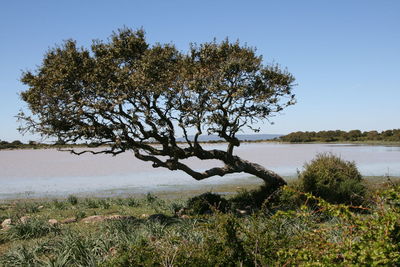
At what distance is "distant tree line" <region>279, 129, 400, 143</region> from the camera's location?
101m

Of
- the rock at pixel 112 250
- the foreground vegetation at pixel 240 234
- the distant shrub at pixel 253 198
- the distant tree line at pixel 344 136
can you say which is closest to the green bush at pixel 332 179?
the foreground vegetation at pixel 240 234

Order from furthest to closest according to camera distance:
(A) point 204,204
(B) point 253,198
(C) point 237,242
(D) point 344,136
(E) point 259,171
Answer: (D) point 344,136
(B) point 253,198
(E) point 259,171
(A) point 204,204
(C) point 237,242

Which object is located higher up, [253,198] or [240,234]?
[240,234]

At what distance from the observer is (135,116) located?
614 inches

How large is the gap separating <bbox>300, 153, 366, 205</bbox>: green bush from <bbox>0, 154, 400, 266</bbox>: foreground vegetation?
0.16 feet

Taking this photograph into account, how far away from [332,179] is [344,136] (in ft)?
322

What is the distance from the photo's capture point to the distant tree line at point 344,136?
101m

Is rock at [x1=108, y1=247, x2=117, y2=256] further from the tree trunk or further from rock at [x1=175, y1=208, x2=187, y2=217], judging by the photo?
the tree trunk

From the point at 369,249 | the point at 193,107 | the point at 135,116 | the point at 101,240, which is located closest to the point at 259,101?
Answer: the point at 193,107

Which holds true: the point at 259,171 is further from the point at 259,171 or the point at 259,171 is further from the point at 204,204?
the point at 204,204

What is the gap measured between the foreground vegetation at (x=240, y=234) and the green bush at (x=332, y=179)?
5 centimetres

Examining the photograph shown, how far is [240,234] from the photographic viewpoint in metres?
7.96

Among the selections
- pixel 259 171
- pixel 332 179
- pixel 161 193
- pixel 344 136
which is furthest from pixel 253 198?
pixel 344 136

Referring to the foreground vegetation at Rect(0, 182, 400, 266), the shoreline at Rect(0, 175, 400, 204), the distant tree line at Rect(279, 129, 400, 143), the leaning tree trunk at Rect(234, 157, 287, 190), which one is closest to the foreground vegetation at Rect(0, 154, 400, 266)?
the foreground vegetation at Rect(0, 182, 400, 266)
